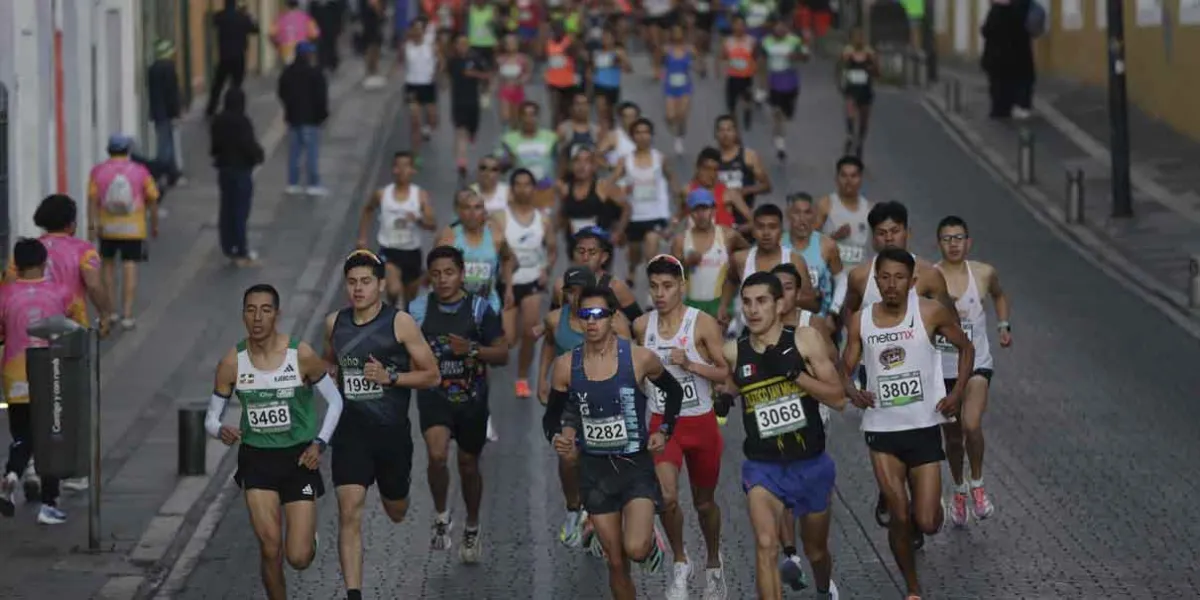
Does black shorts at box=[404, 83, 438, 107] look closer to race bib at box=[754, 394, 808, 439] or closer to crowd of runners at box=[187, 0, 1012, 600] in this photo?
crowd of runners at box=[187, 0, 1012, 600]

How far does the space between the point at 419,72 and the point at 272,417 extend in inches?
899

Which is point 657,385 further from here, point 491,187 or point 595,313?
point 491,187

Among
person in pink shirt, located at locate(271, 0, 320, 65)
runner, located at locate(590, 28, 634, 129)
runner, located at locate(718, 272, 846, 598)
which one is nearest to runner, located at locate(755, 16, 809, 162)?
runner, located at locate(590, 28, 634, 129)

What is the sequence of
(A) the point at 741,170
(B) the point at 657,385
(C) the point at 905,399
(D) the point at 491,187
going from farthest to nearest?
(A) the point at 741,170, (D) the point at 491,187, (C) the point at 905,399, (B) the point at 657,385

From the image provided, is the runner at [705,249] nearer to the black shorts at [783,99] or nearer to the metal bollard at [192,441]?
the metal bollard at [192,441]

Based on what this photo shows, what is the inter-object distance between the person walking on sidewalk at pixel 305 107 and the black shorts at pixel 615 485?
18.7 m

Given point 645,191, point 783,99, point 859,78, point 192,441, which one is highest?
point 859,78

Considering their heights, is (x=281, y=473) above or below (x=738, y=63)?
below

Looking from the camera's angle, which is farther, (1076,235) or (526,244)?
(1076,235)

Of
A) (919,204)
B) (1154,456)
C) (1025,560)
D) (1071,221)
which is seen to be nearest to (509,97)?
(919,204)

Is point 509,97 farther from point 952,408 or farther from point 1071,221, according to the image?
point 952,408

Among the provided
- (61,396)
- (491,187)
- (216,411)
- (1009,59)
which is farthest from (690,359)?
(1009,59)

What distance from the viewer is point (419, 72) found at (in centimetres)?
3506

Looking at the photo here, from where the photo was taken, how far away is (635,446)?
491 inches
